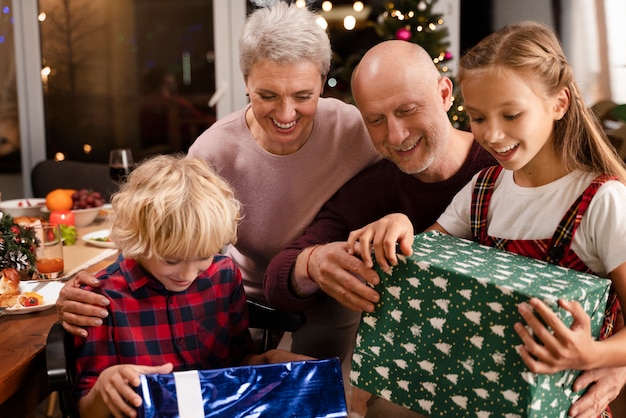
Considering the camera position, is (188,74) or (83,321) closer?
(83,321)

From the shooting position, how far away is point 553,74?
1273mm

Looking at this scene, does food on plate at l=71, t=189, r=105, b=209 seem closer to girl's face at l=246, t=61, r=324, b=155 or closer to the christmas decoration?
the christmas decoration

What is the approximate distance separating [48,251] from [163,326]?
0.65 m

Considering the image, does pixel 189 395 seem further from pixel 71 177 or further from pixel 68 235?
pixel 71 177

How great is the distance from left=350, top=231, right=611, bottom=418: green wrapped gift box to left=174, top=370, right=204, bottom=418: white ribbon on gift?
11.7 inches

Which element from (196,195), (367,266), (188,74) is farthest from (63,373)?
(188,74)

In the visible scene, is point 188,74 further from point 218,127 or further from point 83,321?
point 83,321

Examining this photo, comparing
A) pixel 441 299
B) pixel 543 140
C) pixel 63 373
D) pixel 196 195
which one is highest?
pixel 543 140

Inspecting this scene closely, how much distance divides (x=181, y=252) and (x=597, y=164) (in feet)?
2.67

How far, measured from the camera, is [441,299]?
1.11 meters

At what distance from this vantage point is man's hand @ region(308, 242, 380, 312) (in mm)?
1222

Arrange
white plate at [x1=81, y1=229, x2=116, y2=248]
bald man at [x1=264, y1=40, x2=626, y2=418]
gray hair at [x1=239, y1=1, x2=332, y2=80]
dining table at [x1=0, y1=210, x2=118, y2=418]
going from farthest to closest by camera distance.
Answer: white plate at [x1=81, y1=229, x2=116, y2=248]
gray hair at [x1=239, y1=1, x2=332, y2=80]
bald man at [x1=264, y1=40, x2=626, y2=418]
dining table at [x1=0, y1=210, x2=118, y2=418]

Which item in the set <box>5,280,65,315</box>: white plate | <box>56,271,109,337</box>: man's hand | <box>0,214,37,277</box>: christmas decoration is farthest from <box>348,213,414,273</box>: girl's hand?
<box>0,214,37,277</box>: christmas decoration

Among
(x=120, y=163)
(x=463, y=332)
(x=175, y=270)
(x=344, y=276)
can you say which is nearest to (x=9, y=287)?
(x=175, y=270)
